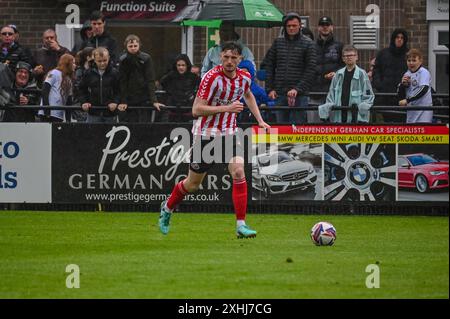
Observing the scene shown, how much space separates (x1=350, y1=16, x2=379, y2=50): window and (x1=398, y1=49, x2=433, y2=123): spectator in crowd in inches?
318

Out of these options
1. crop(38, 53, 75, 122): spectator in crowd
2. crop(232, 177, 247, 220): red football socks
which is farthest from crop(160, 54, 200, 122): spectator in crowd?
crop(232, 177, 247, 220): red football socks

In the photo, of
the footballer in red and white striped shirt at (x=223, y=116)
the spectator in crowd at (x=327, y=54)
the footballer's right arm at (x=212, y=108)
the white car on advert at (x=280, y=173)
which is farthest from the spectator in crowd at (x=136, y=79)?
the footballer's right arm at (x=212, y=108)

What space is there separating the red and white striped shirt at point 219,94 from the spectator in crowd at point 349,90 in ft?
11.9

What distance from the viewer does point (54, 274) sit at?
1224 cm

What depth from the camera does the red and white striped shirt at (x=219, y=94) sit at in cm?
1539

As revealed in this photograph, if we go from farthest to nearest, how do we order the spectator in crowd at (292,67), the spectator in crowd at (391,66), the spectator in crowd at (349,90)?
the spectator in crowd at (391,66) < the spectator in crowd at (292,67) < the spectator in crowd at (349,90)

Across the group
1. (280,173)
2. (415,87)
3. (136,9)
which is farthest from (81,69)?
(136,9)

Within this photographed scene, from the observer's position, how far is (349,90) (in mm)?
19188

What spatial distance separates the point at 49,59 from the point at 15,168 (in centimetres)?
316

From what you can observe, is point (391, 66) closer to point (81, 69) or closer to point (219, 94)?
point (81, 69)

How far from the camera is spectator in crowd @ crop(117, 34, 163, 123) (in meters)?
19.7

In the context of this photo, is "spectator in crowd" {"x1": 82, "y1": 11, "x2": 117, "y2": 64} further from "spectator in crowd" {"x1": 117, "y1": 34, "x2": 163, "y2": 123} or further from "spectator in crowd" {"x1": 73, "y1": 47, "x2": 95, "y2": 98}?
"spectator in crowd" {"x1": 117, "y1": 34, "x2": 163, "y2": 123}

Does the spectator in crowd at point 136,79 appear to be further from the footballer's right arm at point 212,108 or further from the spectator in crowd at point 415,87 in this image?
the footballer's right arm at point 212,108
